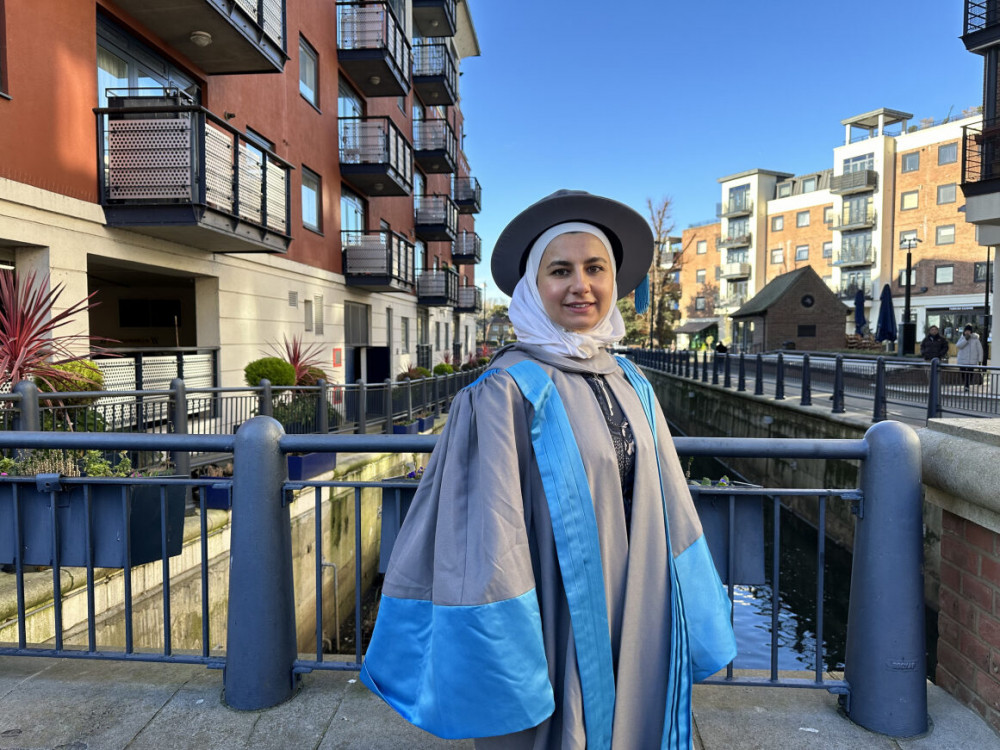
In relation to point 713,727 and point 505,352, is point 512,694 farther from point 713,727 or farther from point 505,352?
point 713,727

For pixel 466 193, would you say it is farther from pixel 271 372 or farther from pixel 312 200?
pixel 271 372

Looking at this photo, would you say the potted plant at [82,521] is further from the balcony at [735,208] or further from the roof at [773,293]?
the balcony at [735,208]

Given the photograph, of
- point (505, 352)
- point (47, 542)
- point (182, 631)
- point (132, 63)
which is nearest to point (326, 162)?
point (132, 63)

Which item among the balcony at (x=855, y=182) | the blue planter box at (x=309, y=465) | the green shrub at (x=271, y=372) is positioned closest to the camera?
the blue planter box at (x=309, y=465)

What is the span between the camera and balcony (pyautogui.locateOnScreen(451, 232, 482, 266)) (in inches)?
1398

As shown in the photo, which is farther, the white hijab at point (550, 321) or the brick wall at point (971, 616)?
the brick wall at point (971, 616)

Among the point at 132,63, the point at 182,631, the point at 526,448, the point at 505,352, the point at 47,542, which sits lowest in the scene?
the point at 182,631

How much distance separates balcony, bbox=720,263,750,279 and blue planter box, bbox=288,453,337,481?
191 ft

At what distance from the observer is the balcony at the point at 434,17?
2609 centimetres

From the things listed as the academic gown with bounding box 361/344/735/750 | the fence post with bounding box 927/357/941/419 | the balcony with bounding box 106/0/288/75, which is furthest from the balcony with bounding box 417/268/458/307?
the academic gown with bounding box 361/344/735/750

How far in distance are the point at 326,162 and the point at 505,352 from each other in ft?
53.8

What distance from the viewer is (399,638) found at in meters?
1.54

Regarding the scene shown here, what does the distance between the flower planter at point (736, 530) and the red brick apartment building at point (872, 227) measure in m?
37.7

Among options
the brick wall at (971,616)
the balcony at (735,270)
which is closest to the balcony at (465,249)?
the balcony at (735,270)
